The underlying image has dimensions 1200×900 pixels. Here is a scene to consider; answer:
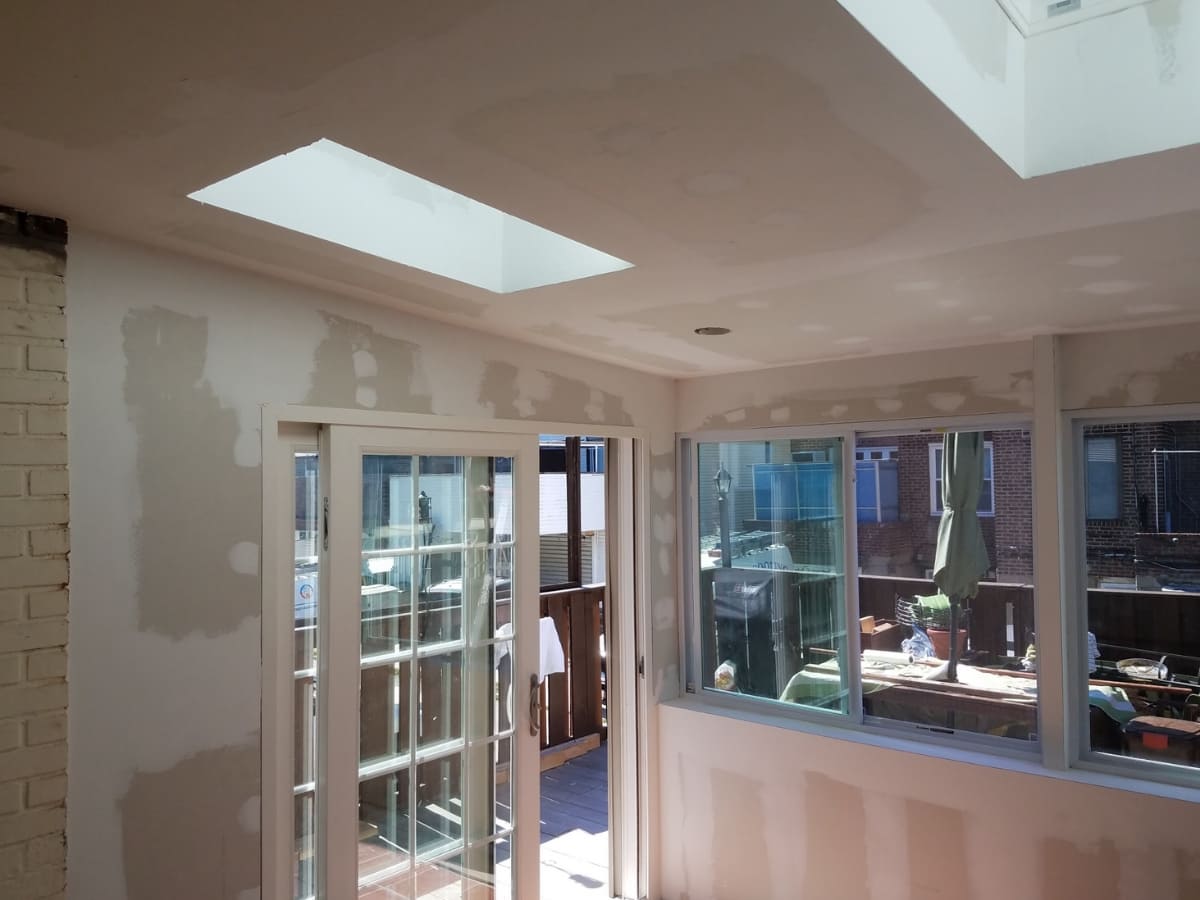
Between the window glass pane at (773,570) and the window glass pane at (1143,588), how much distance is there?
0.99 meters

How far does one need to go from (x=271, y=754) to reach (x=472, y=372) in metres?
1.40

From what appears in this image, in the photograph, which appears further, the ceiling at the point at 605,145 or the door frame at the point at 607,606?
the door frame at the point at 607,606

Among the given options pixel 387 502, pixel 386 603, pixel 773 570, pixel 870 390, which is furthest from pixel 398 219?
pixel 773 570

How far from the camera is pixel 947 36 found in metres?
1.25

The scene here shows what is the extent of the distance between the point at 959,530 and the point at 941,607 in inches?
13.2

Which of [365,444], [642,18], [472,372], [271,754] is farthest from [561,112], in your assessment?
[271,754]

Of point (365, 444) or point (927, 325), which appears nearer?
point (365, 444)

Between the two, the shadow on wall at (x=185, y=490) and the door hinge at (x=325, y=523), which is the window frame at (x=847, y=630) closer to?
the door hinge at (x=325, y=523)

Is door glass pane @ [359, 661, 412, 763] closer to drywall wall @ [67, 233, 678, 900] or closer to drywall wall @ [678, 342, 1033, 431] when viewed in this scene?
drywall wall @ [67, 233, 678, 900]

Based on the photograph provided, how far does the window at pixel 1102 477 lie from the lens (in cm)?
307

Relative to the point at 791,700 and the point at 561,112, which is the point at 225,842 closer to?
the point at 561,112

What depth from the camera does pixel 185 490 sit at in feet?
7.07

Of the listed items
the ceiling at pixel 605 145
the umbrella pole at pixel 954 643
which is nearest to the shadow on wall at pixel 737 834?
the umbrella pole at pixel 954 643

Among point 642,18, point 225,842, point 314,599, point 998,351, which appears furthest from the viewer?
point 998,351
